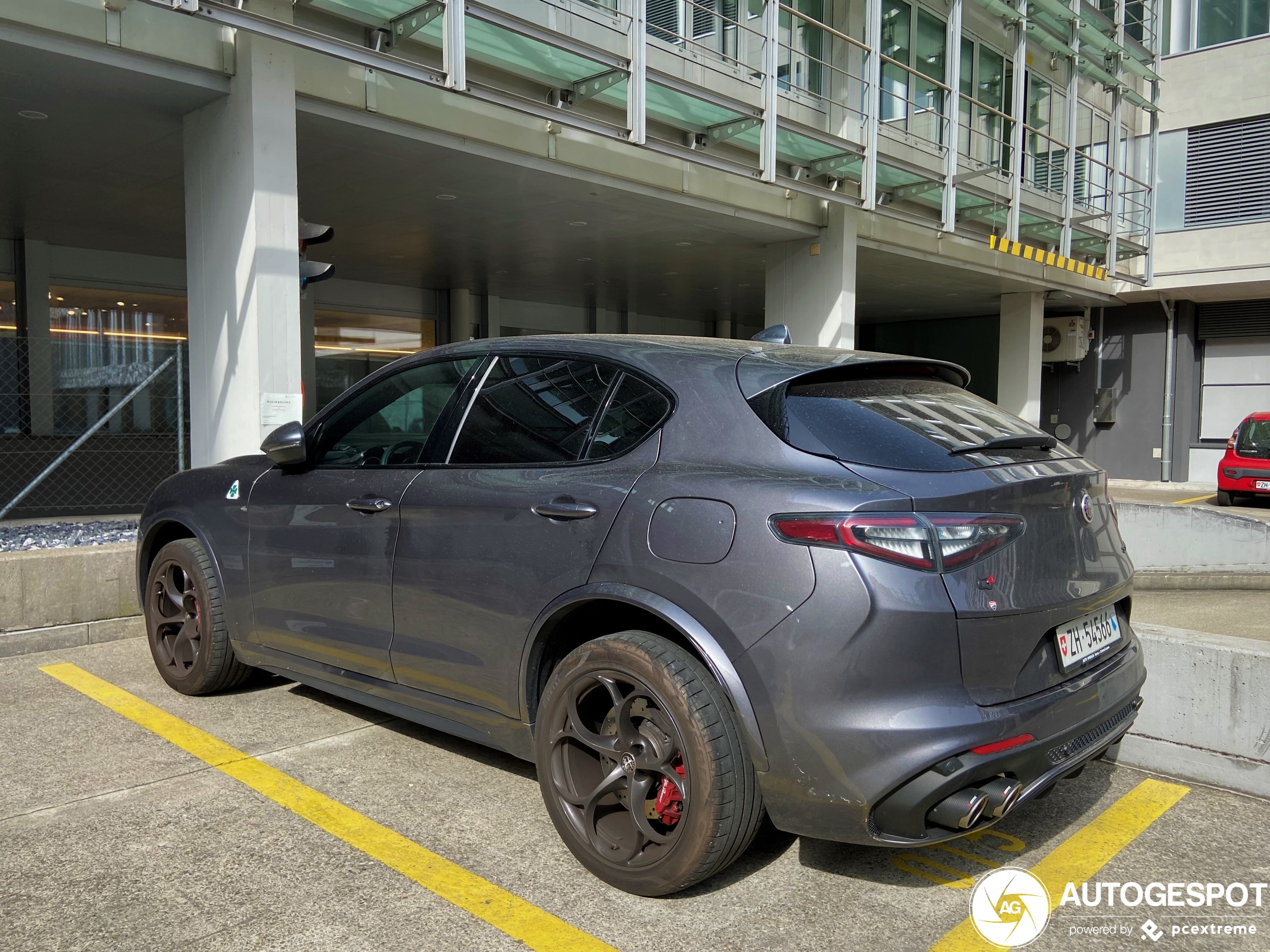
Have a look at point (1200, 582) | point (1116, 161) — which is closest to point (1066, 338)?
point (1116, 161)

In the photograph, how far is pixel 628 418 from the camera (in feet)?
9.83

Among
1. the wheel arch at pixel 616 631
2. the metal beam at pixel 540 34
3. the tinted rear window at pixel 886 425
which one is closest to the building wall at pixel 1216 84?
the metal beam at pixel 540 34

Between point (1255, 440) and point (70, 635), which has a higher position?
point (1255, 440)

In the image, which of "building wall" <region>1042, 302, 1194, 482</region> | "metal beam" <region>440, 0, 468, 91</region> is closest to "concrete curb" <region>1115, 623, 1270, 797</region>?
"metal beam" <region>440, 0, 468, 91</region>

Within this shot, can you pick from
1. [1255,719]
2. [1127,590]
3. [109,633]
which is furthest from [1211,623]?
[109,633]

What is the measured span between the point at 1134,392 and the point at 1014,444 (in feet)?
76.4

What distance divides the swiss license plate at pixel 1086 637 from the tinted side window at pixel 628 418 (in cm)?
129

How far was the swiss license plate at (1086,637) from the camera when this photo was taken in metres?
2.69

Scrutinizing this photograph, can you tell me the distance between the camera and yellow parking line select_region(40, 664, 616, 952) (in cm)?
254

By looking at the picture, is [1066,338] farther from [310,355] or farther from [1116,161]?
[310,355]

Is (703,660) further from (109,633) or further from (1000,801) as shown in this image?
(109,633)

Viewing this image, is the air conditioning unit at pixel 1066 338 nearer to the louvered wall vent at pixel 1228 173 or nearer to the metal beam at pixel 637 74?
the louvered wall vent at pixel 1228 173

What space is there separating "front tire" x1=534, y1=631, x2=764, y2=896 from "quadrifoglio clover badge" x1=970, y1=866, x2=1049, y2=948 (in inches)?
26.5

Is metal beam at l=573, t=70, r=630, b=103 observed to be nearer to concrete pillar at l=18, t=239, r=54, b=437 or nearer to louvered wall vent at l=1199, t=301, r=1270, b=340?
concrete pillar at l=18, t=239, r=54, b=437
